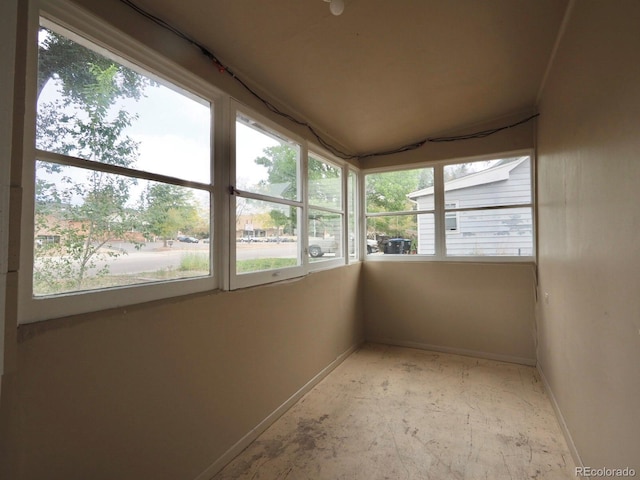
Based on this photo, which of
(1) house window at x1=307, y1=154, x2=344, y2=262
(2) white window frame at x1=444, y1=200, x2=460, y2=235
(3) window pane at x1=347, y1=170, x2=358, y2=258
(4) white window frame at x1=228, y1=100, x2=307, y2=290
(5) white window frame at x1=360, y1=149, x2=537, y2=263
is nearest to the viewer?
(4) white window frame at x1=228, y1=100, x2=307, y2=290

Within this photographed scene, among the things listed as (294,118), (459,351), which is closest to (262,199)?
(294,118)

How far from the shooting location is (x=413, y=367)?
10.7ft

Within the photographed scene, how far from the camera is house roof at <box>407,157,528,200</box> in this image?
11.1ft

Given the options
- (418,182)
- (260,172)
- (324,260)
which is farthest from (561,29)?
(324,260)

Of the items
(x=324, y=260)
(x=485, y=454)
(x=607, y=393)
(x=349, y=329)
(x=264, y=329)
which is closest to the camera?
(x=607, y=393)

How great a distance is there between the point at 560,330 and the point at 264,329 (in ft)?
7.07

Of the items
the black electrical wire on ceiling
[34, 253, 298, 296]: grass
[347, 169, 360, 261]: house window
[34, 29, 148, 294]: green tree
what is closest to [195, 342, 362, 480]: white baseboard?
[34, 253, 298, 296]: grass

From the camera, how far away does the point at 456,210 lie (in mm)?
3594

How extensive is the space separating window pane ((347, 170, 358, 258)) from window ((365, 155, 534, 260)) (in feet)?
0.61

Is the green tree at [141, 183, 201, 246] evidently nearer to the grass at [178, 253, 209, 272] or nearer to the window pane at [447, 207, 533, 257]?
the grass at [178, 253, 209, 272]

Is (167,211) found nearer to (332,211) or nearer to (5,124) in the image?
(5,124)

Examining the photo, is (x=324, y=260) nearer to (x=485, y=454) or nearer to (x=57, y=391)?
(x=485, y=454)

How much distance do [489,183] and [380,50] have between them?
2152mm
